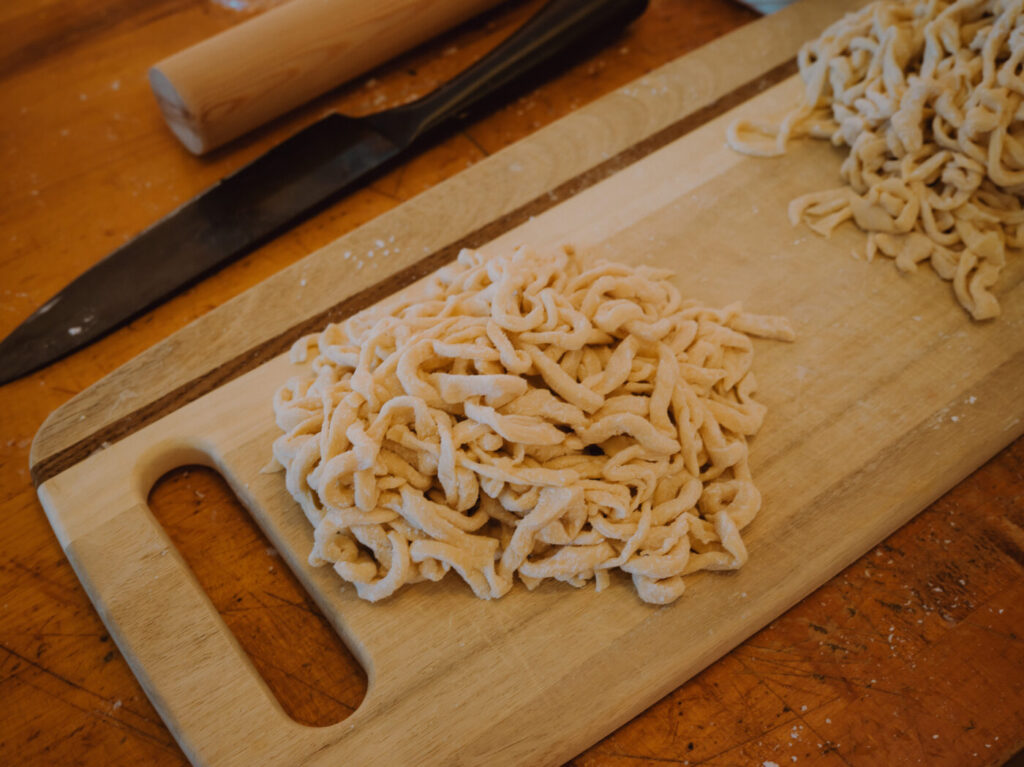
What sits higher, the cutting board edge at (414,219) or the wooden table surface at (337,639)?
the cutting board edge at (414,219)

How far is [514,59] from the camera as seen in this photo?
2.83 m

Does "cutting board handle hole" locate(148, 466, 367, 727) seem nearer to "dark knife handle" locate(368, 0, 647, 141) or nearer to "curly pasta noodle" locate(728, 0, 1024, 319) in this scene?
"dark knife handle" locate(368, 0, 647, 141)

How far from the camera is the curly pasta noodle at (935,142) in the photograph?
2.34 meters

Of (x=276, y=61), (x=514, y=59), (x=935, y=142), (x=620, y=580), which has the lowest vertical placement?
(x=620, y=580)

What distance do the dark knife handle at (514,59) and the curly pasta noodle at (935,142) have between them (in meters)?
0.68

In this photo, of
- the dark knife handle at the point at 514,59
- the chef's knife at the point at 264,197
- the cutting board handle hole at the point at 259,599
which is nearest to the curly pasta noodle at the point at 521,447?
the cutting board handle hole at the point at 259,599

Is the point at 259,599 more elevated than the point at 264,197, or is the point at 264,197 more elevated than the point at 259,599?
the point at 264,197

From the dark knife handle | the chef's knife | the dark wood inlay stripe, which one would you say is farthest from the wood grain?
the dark knife handle

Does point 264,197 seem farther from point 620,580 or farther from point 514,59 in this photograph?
point 620,580

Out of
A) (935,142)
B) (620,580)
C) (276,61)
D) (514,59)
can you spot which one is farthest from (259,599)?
(935,142)

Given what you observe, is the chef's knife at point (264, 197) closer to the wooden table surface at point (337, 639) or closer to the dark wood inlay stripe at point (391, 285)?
the wooden table surface at point (337, 639)

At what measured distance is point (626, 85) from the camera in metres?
2.88

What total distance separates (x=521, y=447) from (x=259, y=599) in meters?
0.72

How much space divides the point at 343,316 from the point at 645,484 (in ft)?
3.19
